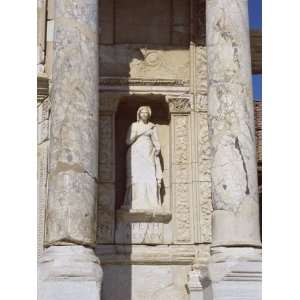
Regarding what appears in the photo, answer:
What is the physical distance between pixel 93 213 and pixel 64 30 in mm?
3273

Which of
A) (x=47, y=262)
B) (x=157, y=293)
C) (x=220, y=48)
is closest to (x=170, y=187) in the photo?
(x=157, y=293)

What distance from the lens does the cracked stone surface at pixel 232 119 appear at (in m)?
13.7

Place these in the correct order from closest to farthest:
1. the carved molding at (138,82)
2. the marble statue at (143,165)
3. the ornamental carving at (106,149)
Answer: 1. the marble statue at (143,165)
2. the ornamental carving at (106,149)
3. the carved molding at (138,82)

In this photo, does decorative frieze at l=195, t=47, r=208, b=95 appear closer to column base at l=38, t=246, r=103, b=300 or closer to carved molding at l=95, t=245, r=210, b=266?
carved molding at l=95, t=245, r=210, b=266

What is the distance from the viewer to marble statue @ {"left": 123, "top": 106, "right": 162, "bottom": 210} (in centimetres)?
1606

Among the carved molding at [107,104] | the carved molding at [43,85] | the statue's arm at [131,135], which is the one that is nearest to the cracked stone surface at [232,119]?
the statue's arm at [131,135]

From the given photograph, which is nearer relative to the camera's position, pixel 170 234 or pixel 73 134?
pixel 73 134

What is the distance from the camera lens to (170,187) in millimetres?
16406

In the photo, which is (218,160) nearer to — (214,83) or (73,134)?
(214,83)

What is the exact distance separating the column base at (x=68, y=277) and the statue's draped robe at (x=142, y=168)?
131 inches

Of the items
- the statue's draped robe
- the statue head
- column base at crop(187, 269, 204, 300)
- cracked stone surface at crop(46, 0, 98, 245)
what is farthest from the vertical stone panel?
cracked stone surface at crop(46, 0, 98, 245)

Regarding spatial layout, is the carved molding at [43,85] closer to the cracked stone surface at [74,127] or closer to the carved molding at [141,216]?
the cracked stone surface at [74,127]

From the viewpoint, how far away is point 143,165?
16.3 metres

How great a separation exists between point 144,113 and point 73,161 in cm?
355
